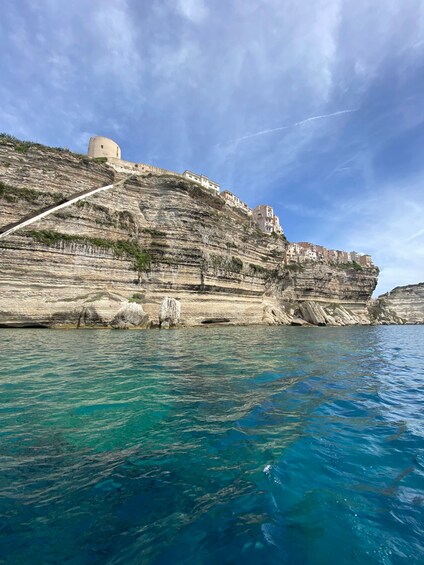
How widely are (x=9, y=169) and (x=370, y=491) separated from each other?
37.9 metres

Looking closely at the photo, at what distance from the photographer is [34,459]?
12.5 ft

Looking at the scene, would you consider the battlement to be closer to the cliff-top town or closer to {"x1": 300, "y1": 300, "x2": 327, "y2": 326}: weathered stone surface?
the cliff-top town

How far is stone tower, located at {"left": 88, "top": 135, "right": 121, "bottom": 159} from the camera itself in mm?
52938

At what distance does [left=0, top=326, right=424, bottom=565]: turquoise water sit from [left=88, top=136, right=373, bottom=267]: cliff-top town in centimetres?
4380

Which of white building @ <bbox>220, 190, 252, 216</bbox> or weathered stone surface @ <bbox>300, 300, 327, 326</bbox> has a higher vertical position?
white building @ <bbox>220, 190, 252, 216</bbox>

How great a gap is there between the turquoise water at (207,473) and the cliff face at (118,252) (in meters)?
19.7

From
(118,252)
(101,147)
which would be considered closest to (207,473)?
(118,252)

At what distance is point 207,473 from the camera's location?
3660 millimetres

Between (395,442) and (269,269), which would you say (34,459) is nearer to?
(395,442)

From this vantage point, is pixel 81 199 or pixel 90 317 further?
pixel 81 199

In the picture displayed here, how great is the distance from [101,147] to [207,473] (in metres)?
59.7

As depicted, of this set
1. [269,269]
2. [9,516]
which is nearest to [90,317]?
[9,516]

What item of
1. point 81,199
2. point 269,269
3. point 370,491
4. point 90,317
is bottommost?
point 370,491

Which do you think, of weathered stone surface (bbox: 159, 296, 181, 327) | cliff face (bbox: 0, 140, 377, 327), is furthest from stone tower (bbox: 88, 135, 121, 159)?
weathered stone surface (bbox: 159, 296, 181, 327)
